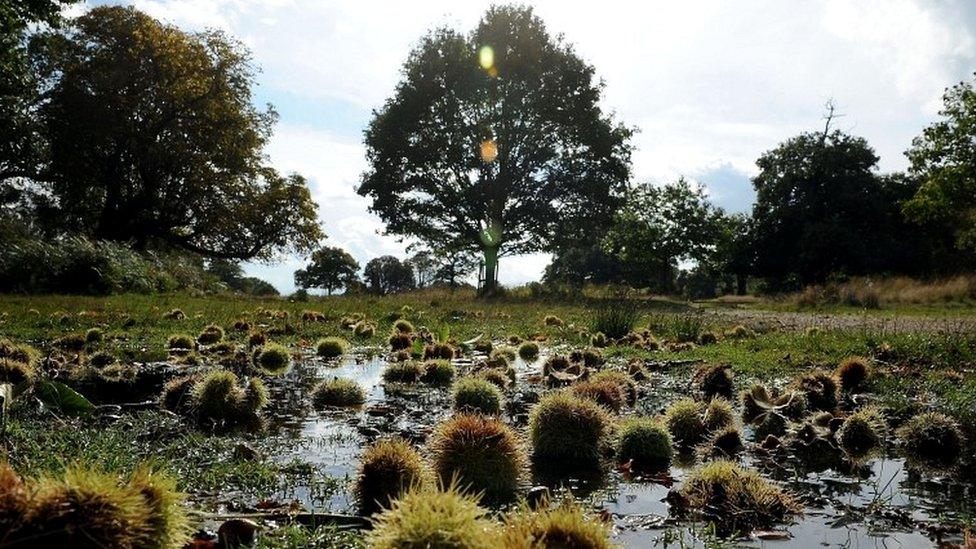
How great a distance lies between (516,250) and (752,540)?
37.9m

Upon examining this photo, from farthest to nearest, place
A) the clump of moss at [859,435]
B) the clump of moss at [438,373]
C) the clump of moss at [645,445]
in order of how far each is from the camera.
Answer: the clump of moss at [438,373], the clump of moss at [859,435], the clump of moss at [645,445]

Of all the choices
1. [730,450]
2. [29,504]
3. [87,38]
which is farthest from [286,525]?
[87,38]

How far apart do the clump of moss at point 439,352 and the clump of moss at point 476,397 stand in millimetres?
3232

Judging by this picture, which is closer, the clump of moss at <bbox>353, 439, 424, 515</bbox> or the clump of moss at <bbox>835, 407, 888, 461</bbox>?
the clump of moss at <bbox>353, 439, 424, 515</bbox>

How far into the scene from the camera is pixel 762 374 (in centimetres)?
788

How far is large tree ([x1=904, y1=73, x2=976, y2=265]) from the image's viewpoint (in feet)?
133

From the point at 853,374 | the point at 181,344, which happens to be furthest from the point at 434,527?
the point at 181,344

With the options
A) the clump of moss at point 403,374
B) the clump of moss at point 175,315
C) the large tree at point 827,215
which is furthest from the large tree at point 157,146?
the large tree at point 827,215

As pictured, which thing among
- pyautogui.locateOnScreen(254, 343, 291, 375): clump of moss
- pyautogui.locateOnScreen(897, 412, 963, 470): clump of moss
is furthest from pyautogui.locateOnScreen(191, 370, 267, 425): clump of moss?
pyautogui.locateOnScreen(897, 412, 963, 470): clump of moss

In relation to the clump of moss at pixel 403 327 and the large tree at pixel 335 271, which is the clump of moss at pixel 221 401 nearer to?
the clump of moss at pixel 403 327

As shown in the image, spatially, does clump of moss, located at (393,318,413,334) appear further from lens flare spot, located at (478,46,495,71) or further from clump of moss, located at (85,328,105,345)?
lens flare spot, located at (478,46,495,71)

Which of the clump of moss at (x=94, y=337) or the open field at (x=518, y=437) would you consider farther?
the clump of moss at (x=94, y=337)

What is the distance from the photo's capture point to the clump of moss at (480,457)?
133 inches

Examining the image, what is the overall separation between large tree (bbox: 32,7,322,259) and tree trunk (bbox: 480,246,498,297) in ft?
31.4
